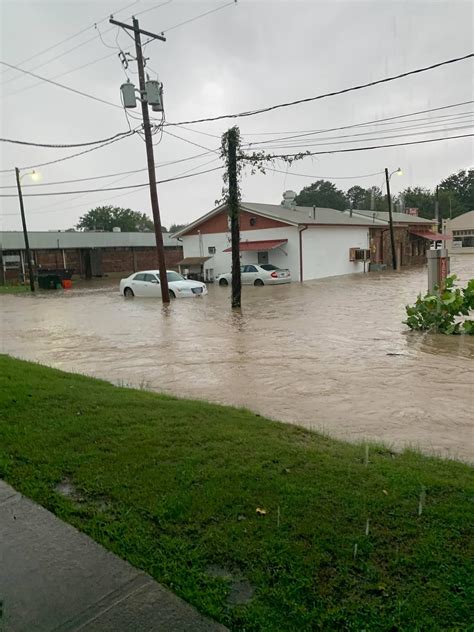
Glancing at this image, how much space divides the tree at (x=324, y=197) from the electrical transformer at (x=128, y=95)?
7706cm

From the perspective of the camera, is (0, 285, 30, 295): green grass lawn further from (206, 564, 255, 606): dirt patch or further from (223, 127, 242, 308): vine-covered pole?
(206, 564, 255, 606): dirt patch

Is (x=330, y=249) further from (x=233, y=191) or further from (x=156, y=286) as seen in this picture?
(x=233, y=191)

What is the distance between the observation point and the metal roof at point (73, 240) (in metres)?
39.2

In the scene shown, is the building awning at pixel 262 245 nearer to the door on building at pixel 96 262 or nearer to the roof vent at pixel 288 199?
the roof vent at pixel 288 199

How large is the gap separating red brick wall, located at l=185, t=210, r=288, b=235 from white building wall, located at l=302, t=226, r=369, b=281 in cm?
254

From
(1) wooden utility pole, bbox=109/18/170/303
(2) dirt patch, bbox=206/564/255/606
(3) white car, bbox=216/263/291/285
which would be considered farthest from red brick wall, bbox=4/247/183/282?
(2) dirt patch, bbox=206/564/255/606

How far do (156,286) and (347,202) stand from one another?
8439 cm

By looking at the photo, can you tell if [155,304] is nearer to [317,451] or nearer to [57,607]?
[317,451]

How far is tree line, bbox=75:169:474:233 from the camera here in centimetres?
8912

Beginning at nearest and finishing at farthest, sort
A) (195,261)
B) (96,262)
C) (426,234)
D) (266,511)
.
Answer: (266,511) → (195,261) → (96,262) → (426,234)

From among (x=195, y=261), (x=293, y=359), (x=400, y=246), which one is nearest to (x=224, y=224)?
(x=195, y=261)

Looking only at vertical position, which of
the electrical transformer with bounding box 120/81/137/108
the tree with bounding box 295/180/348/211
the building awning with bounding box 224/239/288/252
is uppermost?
the tree with bounding box 295/180/348/211

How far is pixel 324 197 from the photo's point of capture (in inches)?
3750

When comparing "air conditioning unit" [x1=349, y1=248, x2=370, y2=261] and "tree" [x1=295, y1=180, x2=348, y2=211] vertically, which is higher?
"tree" [x1=295, y1=180, x2=348, y2=211]
